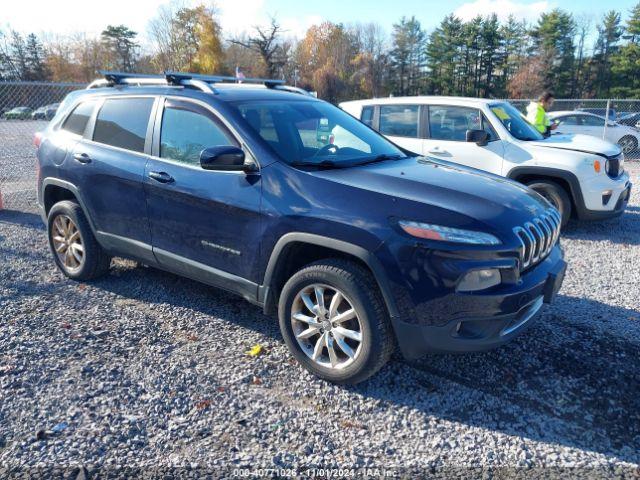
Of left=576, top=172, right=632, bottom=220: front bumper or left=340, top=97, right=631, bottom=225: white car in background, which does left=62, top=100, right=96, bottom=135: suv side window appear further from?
left=576, top=172, right=632, bottom=220: front bumper

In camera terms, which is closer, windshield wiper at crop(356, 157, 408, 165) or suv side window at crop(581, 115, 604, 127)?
windshield wiper at crop(356, 157, 408, 165)

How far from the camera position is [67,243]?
4.89m

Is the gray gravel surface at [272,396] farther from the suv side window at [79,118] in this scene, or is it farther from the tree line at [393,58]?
the tree line at [393,58]

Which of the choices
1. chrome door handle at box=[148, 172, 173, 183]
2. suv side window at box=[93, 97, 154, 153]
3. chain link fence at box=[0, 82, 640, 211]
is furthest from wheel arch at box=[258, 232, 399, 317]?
chain link fence at box=[0, 82, 640, 211]

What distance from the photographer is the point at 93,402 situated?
3.04m

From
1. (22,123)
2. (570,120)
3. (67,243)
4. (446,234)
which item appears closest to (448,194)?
(446,234)

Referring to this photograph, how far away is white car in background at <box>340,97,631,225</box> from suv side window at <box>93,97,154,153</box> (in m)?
4.29

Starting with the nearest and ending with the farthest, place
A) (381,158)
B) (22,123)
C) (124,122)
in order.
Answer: (381,158) < (124,122) < (22,123)

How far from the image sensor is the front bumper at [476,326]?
2811 mm

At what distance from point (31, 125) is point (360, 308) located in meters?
14.2

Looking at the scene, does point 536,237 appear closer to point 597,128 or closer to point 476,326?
point 476,326

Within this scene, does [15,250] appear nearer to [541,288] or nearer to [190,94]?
[190,94]

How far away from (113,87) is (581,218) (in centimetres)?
587

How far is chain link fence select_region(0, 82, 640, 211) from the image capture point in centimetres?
929
